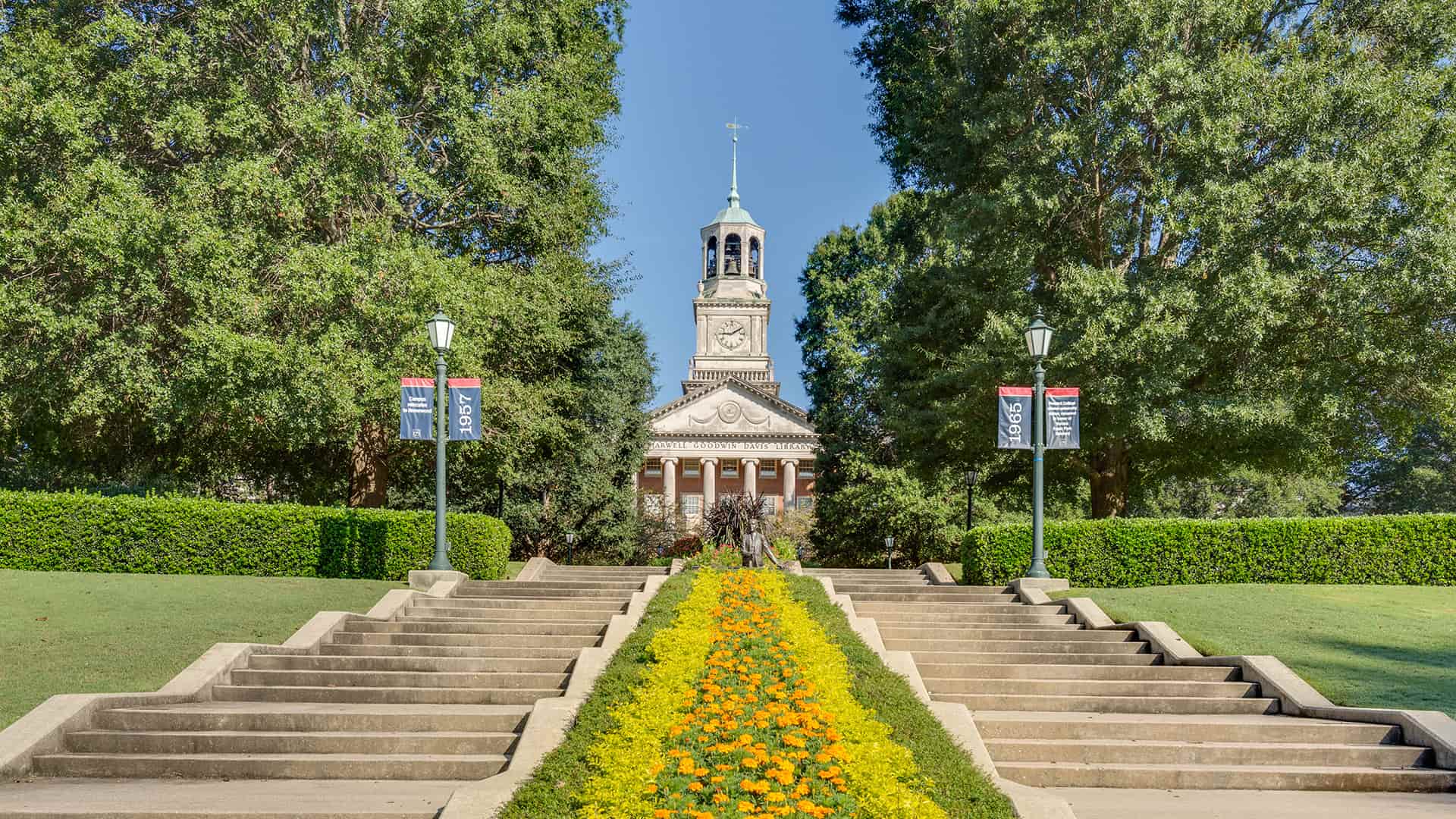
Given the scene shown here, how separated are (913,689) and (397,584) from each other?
10.4 meters

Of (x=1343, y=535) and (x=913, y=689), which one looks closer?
(x=913, y=689)

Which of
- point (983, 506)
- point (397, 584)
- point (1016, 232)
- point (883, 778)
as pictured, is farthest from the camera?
point (983, 506)

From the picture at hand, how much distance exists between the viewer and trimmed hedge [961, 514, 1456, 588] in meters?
16.7

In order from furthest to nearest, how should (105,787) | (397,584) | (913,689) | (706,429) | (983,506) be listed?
(706,429) → (983,506) → (397,584) → (913,689) → (105,787)

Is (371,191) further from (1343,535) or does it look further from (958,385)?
(1343,535)

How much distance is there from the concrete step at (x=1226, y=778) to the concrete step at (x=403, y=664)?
532 centimetres

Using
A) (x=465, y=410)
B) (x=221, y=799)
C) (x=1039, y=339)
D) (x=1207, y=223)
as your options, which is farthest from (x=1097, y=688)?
(x=465, y=410)

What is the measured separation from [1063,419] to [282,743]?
1185 centimetres

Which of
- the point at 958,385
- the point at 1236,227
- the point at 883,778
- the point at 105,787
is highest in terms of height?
the point at 1236,227

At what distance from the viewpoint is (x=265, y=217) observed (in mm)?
18766

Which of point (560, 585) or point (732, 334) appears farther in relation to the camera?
point (732, 334)

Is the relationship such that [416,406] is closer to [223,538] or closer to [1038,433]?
[223,538]

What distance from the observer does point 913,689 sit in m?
9.19

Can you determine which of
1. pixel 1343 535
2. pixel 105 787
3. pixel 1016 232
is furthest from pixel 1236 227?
pixel 105 787
